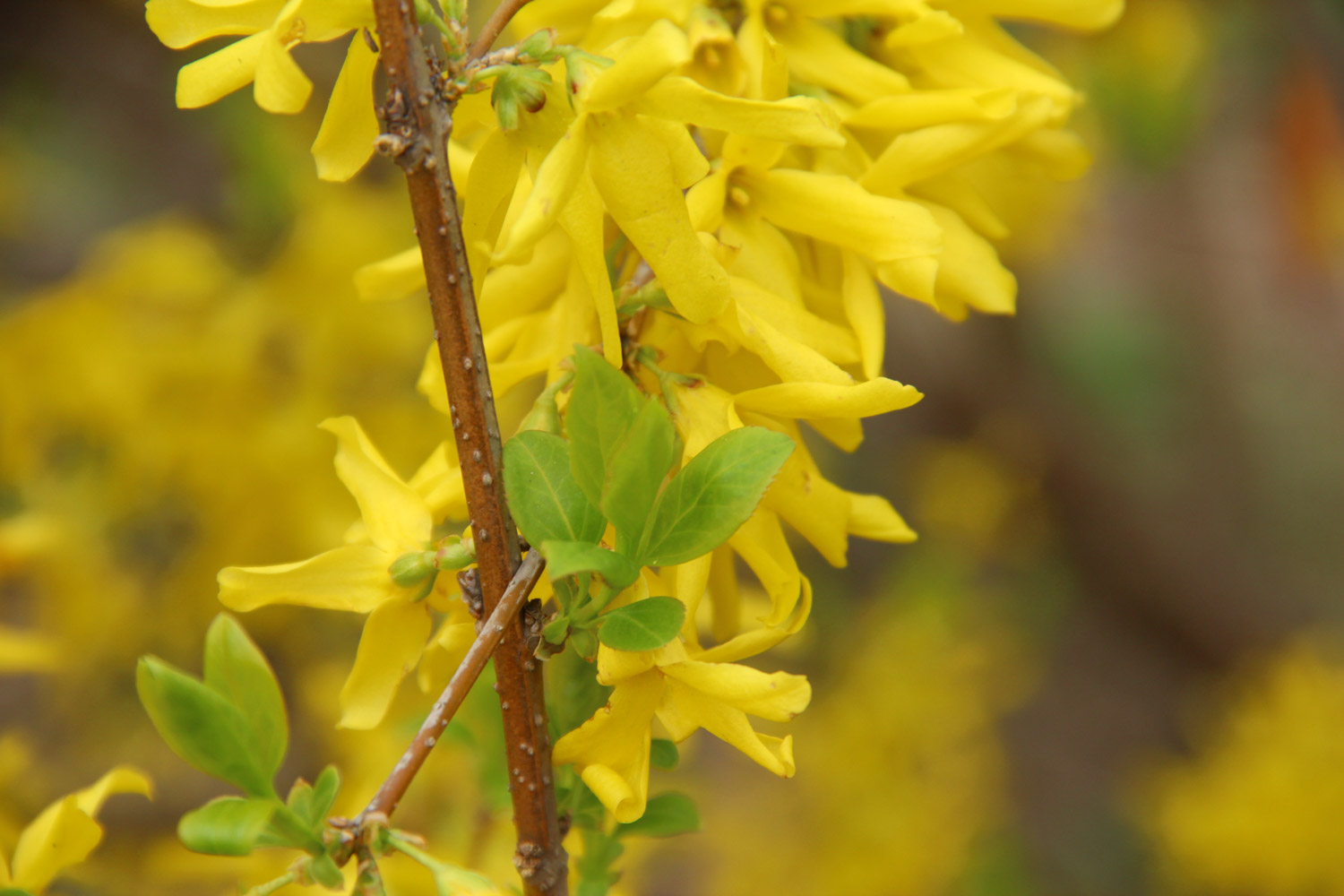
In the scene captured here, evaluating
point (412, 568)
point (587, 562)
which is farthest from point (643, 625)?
point (412, 568)

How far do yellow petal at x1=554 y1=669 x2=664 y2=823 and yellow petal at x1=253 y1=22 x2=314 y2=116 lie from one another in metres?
0.36

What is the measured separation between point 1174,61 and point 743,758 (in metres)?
2.38

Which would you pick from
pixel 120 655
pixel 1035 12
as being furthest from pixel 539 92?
pixel 120 655

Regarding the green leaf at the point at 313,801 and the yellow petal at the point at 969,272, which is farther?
the yellow petal at the point at 969,272

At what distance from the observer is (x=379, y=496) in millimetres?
668

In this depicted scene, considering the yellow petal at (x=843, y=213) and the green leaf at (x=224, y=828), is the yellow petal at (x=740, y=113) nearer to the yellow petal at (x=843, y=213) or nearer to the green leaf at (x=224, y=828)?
the yellow petal at (x=843, y=213)

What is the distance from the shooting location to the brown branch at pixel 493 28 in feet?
1.87

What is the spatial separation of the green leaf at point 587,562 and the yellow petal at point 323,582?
0.52 feet

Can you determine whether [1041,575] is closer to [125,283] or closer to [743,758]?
[743,758]

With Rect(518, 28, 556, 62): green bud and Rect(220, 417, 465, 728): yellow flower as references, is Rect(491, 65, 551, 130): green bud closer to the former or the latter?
Rect(518, 28, 556, 62): green bud

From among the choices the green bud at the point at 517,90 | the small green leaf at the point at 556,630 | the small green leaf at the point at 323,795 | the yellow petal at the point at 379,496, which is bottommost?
the small green leaf at the point at 323,795

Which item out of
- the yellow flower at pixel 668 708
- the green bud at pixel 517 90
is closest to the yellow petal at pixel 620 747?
the yellow flower at pixel 668 708

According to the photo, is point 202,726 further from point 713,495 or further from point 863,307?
point 863,307

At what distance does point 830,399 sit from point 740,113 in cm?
16
